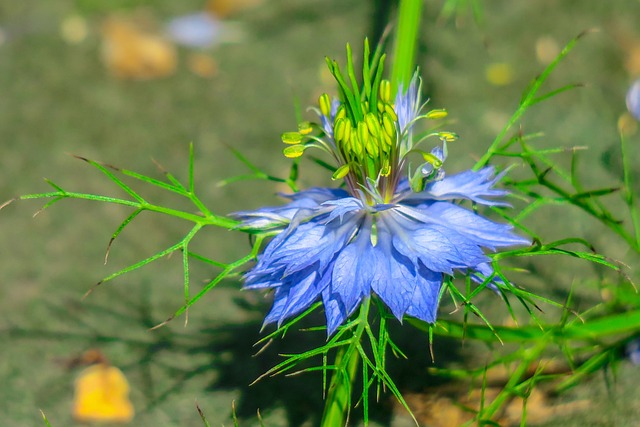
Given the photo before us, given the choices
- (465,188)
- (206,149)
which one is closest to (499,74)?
(206,149)

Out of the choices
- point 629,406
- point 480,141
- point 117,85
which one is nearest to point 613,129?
point 480,141

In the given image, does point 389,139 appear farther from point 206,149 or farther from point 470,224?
point 206,149

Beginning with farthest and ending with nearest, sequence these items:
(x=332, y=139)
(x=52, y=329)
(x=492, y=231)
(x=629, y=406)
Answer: (x=52, y=329)
(x=629, y=406)
(x=332, y=139)
(x=492, y=231)

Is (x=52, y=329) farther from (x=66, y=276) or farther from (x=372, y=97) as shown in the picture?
(x=372, y=97)

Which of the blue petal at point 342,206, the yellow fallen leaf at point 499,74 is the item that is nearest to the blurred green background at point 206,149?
the yellow fallen leaf at point 499,74

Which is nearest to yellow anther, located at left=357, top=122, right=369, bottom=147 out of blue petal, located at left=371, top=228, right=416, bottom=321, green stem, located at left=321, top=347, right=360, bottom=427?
blue petal, located at left=371, top=228, right=416, bottom=321

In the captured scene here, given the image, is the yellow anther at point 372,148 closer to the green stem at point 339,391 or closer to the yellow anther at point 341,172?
the yellow anther at point 341,172

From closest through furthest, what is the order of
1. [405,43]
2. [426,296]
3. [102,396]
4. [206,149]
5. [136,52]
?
[426,296], [405,43], [102,396], [206,149], [136,52]
